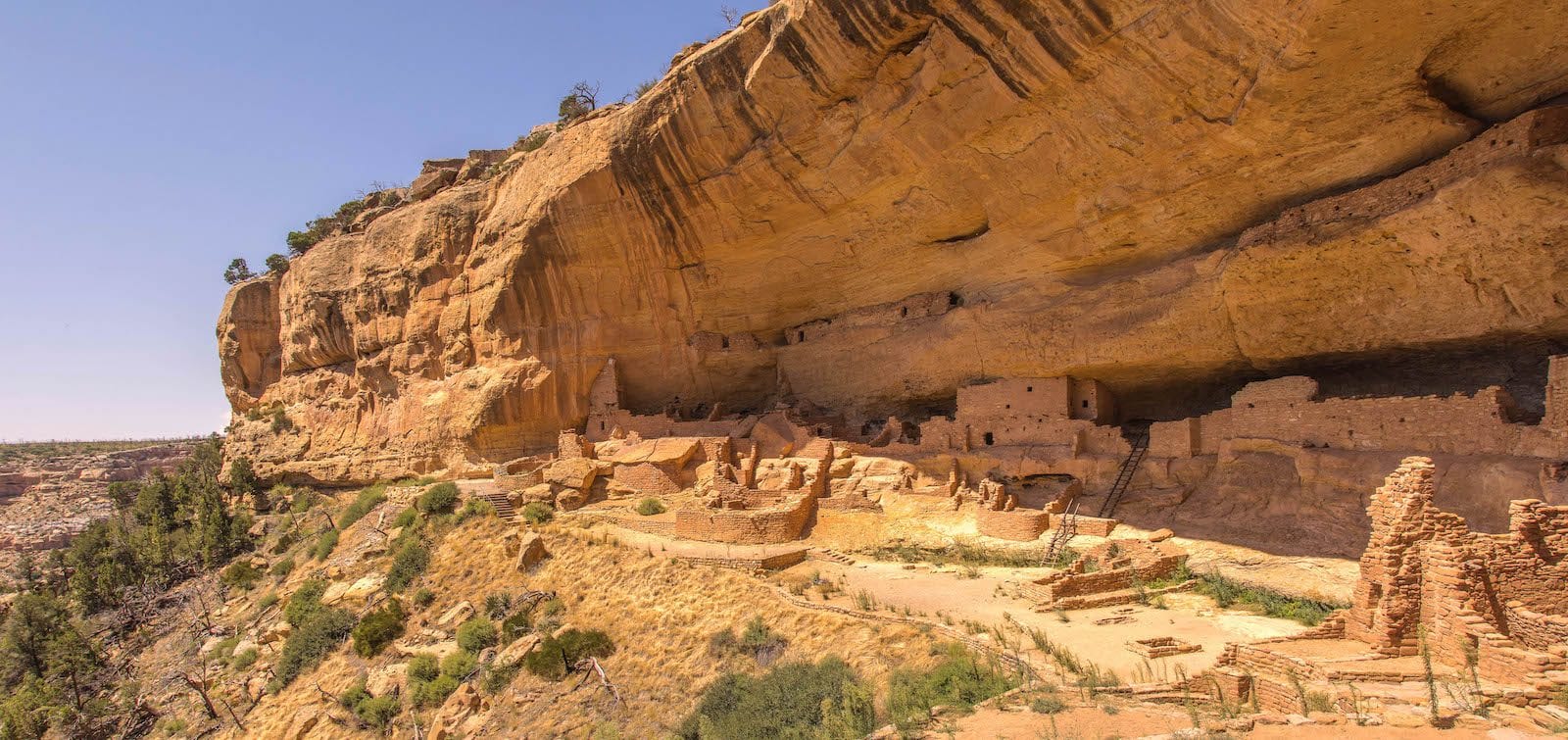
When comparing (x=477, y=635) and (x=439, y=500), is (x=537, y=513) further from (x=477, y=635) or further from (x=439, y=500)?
(x=477, y=635)

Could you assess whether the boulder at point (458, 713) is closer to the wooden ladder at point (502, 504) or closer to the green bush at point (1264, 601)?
the wooden ladder at point (502, 504)

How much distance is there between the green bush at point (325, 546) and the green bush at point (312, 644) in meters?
4.51

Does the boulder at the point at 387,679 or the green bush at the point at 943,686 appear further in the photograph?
the boulder at the point at 387,679

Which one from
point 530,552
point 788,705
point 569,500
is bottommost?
point 788,705

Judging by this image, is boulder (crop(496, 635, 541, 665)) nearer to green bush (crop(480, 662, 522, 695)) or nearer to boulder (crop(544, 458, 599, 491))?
green bush (crop(480, 662, 522, 695))

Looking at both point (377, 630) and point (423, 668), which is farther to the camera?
point (377, 630)

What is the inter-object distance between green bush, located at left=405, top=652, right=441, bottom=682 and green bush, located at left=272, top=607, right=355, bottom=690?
3.35 m

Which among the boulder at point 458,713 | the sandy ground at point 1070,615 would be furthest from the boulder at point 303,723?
the sandy ground at point 1070,615

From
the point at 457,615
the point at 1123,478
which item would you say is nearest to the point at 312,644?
the point at 457,615

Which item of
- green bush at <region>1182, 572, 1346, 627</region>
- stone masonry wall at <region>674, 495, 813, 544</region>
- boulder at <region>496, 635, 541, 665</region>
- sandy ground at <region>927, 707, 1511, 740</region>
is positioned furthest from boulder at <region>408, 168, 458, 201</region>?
sandy ground at <region>927, 707, 1511, 740</region>

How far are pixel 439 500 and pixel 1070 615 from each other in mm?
14962

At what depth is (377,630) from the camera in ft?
51.7

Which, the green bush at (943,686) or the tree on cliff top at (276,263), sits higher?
the tree on cliff top at (276,263)

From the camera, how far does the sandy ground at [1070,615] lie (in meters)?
8.34
